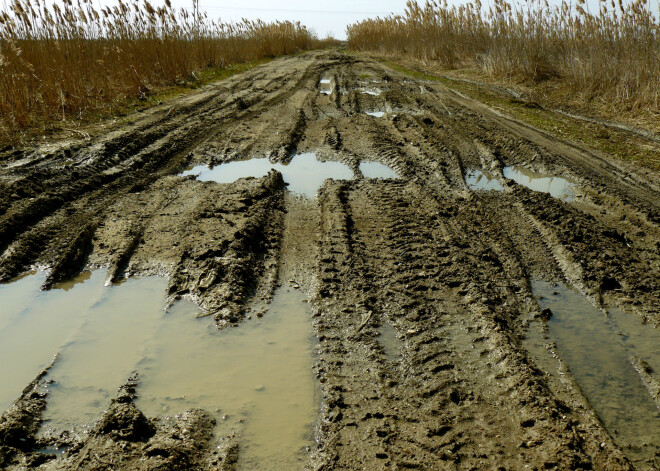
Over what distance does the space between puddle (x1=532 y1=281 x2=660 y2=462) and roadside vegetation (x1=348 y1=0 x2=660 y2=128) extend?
6.31 metres

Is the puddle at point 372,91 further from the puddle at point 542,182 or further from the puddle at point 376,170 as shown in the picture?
the puddle at point 542,182

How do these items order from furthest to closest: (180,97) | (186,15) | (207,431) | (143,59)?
(186,15)
(143,59)
(180,97)
(207,431)

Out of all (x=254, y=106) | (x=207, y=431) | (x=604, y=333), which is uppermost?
(x=254, y=106)

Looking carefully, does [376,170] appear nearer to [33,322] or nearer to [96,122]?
[33,322]

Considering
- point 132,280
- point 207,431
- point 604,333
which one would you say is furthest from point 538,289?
point 132,280

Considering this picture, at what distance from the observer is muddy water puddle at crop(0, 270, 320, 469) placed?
91.0 inches

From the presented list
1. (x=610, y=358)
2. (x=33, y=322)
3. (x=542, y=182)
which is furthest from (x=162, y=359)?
(x=542, y=182)

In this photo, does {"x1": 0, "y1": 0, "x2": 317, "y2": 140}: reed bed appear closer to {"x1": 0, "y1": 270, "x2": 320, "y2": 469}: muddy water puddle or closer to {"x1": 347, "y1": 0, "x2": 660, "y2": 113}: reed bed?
{"x1": 0, "y1": 270, "x2": 320, "y2": 469}: muddy water puddle

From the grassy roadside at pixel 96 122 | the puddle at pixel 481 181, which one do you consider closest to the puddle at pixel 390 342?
the puddle at pixel 481 181

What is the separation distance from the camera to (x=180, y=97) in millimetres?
10422

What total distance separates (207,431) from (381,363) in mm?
983

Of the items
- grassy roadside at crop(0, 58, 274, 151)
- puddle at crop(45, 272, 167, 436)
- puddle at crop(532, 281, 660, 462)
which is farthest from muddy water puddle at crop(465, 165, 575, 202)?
grassy roadside at crop(0, 58, 274, 151)

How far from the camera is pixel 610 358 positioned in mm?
2762

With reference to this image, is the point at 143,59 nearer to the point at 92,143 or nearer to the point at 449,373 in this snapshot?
the point at 92,143
